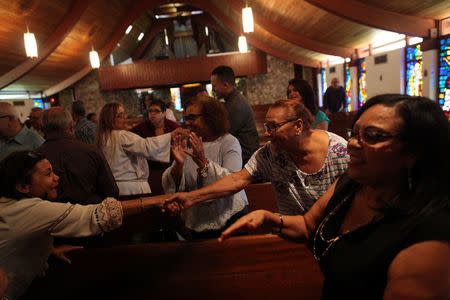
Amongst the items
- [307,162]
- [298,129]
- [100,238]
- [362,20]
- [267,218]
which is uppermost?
[362,20]

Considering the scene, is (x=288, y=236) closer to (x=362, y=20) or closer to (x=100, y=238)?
(x=100, y=238)

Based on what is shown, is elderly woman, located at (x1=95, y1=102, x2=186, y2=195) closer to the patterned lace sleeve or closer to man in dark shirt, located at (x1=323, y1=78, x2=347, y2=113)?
the patterned lace sleeve

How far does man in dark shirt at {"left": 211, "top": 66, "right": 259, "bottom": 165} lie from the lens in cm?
→ 268

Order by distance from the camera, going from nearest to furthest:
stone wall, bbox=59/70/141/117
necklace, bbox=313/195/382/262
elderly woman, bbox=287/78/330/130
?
necklace, bbox=313/195/382/262, elderly woman, bbox=287/78/330/130, stone wall, bbox=59/70/141/117

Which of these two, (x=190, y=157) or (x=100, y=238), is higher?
(x=190, y=157)

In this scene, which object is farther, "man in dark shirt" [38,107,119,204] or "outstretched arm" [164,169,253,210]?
"man in dark shirt" [38,107,119,204]

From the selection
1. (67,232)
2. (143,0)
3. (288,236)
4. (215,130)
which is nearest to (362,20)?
(215,130)

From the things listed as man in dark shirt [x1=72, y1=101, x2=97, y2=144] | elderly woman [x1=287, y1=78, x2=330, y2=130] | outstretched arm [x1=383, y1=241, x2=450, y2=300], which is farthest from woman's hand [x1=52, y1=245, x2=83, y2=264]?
man in dark shirt [x1=72, y1=101, x2=97, y2=144]

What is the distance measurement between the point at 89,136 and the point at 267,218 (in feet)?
11.0

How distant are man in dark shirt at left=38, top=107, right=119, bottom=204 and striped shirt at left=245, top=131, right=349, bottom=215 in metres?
1.12

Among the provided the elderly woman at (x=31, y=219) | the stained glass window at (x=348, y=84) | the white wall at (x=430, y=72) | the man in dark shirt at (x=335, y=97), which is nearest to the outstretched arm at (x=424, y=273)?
the elderly woman at (x=31, y=219)

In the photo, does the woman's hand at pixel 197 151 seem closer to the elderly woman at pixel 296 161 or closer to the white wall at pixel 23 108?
the elderly woman at pixel 296 161

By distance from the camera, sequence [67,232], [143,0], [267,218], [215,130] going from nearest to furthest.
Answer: [267,218] → [67,232] → [215,130] → [143,0]

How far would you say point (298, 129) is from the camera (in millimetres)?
1533
